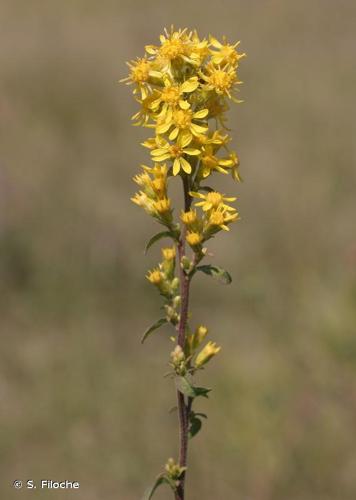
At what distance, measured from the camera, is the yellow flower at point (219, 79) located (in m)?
2.69

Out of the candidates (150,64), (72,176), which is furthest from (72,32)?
(150,64)

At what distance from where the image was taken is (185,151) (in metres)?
2.64

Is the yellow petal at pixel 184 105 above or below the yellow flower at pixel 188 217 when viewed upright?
above

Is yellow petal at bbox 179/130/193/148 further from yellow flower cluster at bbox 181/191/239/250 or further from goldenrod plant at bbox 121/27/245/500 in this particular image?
yellow flower cluster at bbox 181/191/239/250

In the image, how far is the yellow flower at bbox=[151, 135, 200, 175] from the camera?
2.62 m

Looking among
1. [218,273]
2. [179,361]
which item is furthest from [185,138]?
[179,361]

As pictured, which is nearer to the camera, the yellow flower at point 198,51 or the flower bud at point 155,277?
the yellow flower at point 198,51

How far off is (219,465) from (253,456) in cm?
26

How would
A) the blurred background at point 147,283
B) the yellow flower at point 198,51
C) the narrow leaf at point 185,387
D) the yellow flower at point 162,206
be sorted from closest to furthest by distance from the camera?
the narrow leaf at point 185,387 < the yellow flower at point 198,51 < the yellow flower at point 162,206 < the blurred background at point 147,283

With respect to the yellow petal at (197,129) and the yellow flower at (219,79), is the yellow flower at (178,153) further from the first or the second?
the yellow flower at (219,79)

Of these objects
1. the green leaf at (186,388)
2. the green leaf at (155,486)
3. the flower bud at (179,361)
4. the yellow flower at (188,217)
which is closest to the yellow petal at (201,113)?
the yellow flower at (188,217)

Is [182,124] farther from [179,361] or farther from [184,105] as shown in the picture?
[179,361]

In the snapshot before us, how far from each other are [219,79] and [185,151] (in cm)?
32

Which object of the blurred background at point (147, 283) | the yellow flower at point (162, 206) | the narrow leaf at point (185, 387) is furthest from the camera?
the blurred background at point (147, 283)
